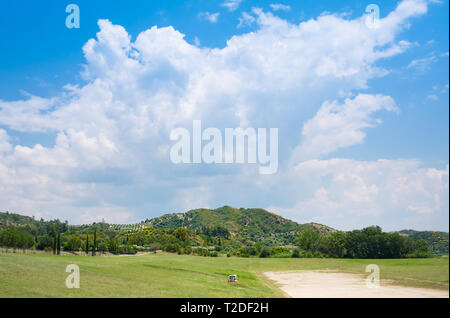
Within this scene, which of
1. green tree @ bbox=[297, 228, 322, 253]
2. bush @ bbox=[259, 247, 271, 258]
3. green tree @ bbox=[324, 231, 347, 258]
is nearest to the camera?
green tree @ bbox=[324, 231, 347, 258]

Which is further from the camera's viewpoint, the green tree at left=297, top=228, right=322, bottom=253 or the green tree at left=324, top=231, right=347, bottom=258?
the green tree at left=297, top=228, right=322, bottom=253

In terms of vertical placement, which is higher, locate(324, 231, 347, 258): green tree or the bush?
locate(324, 231, 347, 258): green tree

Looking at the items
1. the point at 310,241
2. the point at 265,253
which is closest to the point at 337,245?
the point at 310,241

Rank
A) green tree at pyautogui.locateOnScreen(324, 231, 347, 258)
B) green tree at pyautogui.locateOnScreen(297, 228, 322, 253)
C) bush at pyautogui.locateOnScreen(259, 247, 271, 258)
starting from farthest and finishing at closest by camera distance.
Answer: green tree at pyautogui.locateOnScreen(297, 228, 322, 253)
bush at pyautogui.locateOnScreen(259, 247, 271, 258)
green tree at pyautogui.locateOnScreen(324, 231, 347, 258)

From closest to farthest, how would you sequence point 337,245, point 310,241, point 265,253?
point 337,245
point 265,253
point 310,241

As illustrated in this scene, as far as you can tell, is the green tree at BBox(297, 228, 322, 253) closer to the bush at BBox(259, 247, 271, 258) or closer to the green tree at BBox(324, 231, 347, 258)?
the green tree at BBox(324, 231, 347, 258)

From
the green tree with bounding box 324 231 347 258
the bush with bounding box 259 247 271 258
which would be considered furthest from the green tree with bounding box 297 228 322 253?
the bush with bounding box 259 247 271 258

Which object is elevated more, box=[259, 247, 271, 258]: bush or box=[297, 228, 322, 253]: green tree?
box=[297, 228, 322, 253]: green tree

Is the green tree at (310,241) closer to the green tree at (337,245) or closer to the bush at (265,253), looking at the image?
the green tree at (337,245)

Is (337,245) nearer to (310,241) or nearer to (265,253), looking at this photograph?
(310,241)

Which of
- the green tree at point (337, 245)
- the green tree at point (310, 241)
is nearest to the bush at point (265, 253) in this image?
the green tree at point (310, 241)

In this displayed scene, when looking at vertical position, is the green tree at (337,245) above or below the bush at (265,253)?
above
